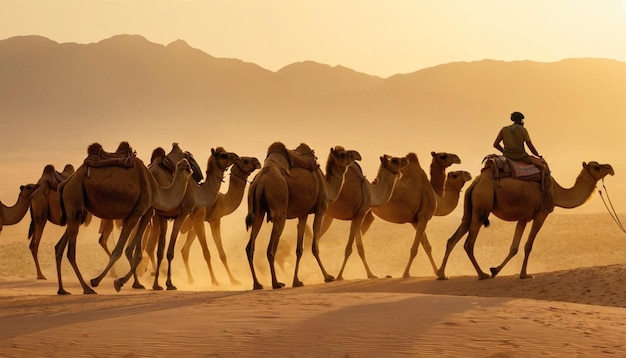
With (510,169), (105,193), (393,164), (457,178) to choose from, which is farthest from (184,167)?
(457,178)

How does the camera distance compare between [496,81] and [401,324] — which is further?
[496,81]

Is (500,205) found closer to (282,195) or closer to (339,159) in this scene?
(339,159)

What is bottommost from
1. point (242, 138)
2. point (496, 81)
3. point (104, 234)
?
point (104, 234)

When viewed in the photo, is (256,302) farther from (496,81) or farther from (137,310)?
(496,81)

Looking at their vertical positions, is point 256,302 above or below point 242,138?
below

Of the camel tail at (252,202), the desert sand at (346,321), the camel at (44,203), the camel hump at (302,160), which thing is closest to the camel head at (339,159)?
the camel hump at (302,160)

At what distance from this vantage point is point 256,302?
11555 mm

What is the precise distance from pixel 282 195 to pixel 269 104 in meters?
143

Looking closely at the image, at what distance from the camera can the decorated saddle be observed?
15359 mm

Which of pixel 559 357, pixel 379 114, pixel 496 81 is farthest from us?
pixel 496 81

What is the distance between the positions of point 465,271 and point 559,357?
15236 mm

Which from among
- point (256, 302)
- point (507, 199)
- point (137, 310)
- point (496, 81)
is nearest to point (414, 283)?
point (507, 199)

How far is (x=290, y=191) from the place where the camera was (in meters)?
15.9

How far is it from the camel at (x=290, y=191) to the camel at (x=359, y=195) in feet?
1.87
